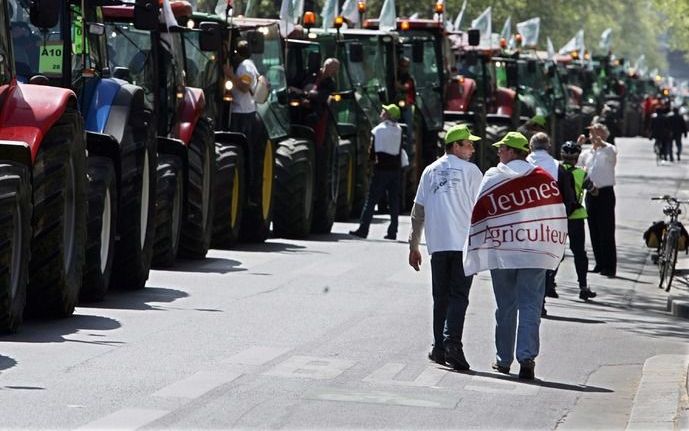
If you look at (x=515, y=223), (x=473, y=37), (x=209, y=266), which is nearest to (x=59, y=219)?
(x=515, y=223)

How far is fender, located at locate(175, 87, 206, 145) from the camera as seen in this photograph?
784 inches

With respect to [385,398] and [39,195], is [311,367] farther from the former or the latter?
[39,195]

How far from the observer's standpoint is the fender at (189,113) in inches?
784

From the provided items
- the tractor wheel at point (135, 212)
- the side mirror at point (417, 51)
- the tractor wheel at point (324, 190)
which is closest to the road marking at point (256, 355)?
the tractor wheel at point (135, 212)

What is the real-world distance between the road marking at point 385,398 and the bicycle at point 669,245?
10218 mm

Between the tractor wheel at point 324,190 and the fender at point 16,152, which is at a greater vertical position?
the fender at point 16,152

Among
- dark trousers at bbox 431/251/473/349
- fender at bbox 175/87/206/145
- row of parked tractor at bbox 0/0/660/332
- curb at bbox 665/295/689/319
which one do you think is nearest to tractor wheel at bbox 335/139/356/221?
row of parked tractor at bbox 0/0/660/332

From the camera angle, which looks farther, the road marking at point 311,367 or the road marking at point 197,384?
the road marking at point 311,367

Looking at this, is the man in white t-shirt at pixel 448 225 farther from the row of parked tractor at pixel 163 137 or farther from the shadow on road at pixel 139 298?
the shadow on road at pixel 139 298

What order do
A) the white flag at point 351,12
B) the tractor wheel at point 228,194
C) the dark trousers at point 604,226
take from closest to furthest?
the tractor wheel at point 228,194
the dark trousers at point 604,226
the white flag at point 351,12

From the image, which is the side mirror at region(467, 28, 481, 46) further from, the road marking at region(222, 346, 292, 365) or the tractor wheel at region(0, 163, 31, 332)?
the tractor wheel at region(0, 163, 31, 332)

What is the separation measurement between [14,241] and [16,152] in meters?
0.61

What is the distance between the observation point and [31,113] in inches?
539

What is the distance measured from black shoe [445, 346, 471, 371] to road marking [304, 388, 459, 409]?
1457 mm
